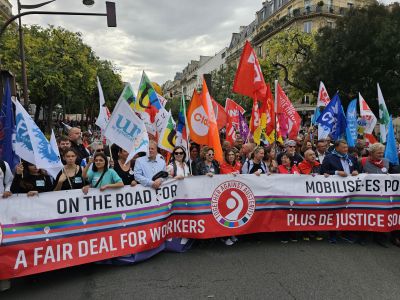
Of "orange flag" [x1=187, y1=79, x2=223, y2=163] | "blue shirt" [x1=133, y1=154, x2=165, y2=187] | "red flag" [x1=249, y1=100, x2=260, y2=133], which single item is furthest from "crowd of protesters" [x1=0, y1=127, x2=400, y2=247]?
"red flag" [x1=249, y1=100, x2=260, y2=133]

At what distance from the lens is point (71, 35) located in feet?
81.8

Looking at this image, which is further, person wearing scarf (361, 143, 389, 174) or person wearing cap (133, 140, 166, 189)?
person wearing scarf (361, 143, 389, 174)

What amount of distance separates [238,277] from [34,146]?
281cm

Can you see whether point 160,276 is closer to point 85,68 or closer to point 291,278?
point 291,278

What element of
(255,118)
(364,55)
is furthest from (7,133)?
(364,55)

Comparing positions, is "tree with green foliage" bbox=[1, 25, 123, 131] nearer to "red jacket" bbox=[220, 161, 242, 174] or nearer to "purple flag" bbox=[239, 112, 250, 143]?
"purple flag" bbox=[239, 112, 250, 143]

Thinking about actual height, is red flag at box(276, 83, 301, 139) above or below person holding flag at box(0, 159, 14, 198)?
above

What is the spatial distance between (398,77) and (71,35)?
2122 cm

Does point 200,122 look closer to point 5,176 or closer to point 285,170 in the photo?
point 285,170

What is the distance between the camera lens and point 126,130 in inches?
190

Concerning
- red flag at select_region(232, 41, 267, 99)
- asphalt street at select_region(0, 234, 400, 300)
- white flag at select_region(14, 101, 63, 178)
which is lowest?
asphalt street at select_region(0, 234, 400, 300)

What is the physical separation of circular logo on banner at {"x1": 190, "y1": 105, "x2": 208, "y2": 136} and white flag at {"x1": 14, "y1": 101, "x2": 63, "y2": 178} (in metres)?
2.49

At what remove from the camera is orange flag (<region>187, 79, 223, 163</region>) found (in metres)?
5.96

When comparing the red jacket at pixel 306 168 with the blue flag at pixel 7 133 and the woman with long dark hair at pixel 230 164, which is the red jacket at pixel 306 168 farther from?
the blue flag at pixel 7 133
